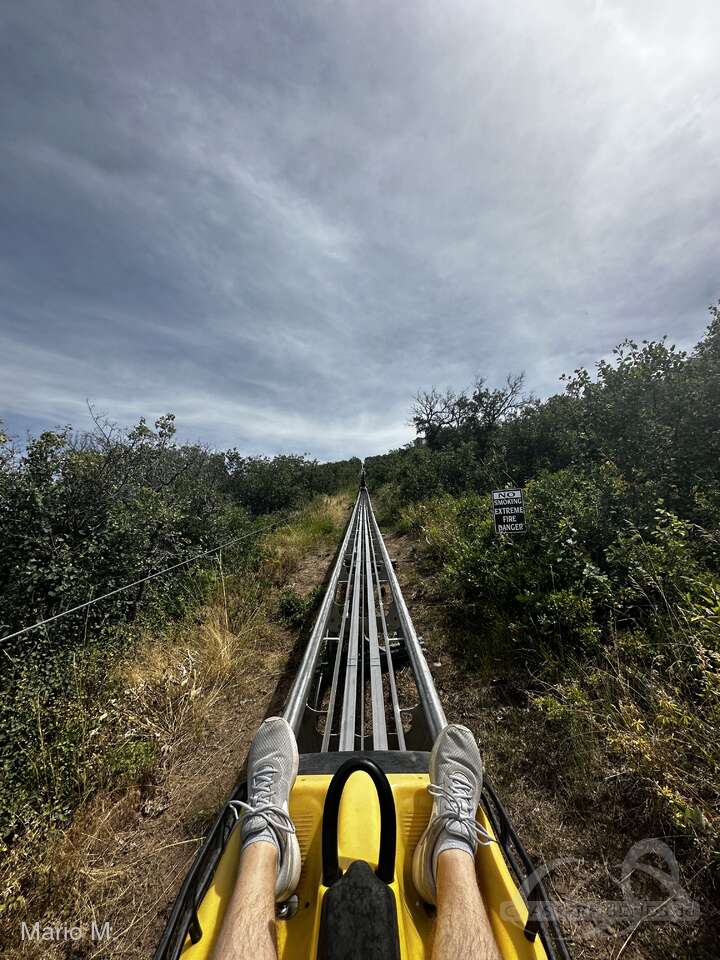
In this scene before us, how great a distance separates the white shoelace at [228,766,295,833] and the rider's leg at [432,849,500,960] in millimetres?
599

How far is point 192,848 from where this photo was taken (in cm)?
195

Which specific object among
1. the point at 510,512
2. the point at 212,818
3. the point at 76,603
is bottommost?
the point at 212,818

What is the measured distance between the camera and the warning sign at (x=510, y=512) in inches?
152

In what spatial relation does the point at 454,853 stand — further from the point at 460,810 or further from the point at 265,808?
the point at 265,808

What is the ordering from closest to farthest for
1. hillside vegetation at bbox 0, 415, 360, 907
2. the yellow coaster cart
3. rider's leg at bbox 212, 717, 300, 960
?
the yellow coaster cart, rider's leg at bbox 212, 717, 300, 960, hillside vegetation at bbox 0, 415, 360, 907

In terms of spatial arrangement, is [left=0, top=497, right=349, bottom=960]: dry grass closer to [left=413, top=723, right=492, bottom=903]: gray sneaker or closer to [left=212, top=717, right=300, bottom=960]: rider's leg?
[left=212, top=717, right=300, bottom=960]: rider's leg

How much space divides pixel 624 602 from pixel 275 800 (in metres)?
2.86

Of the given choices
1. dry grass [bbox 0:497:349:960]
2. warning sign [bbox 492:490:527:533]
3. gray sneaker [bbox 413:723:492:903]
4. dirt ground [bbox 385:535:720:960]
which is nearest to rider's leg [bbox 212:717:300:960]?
gray sneaker [bbox 413:723:492:903]

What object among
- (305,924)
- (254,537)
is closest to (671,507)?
(305,924)

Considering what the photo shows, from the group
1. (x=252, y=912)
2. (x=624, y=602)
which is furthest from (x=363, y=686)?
(x=624, y=602)

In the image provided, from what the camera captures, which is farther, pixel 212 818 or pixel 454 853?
pixel 212 818

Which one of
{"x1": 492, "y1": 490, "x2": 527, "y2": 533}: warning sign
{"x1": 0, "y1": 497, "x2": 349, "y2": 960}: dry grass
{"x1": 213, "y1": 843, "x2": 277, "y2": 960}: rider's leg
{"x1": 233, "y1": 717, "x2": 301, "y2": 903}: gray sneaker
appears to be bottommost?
{"x1": 0, "y1": 497, "x2": 349, "y2": 960}: dry grass

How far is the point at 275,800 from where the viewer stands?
1.54 metres

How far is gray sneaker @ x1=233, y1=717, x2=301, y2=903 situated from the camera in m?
1.38
